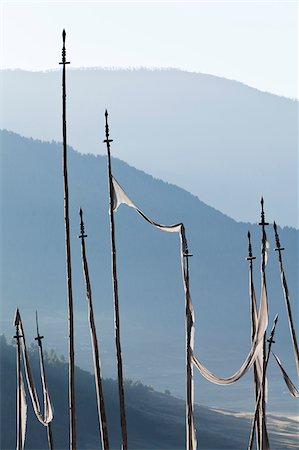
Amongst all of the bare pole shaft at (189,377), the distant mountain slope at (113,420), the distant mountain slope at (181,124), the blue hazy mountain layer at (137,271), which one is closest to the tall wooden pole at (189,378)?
the bare pole shaft at (189,377)

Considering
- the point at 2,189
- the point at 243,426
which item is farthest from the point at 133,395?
the point at 2,189

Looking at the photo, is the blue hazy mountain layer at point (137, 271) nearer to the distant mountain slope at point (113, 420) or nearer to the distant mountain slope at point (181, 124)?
the distant mountain slope at point (181, 124)

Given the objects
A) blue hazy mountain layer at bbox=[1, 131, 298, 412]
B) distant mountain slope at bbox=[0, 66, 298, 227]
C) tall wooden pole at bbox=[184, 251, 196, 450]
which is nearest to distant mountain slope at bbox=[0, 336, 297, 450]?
blue hazy mountain layer at bbox=[1, 131, 298, 412]

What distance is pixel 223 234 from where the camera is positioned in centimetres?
12938

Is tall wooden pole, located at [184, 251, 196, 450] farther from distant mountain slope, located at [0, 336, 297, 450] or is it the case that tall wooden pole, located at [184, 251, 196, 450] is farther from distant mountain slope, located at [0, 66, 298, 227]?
distant mountain slope, located at [0, 66, 298, 227]

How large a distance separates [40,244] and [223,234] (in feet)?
56.9

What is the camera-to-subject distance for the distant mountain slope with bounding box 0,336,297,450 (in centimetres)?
7050

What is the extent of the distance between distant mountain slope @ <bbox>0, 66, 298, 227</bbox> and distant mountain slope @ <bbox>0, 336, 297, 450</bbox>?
63.5 metres

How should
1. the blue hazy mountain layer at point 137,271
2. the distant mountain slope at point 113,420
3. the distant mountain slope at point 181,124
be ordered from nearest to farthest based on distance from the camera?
1. the distant mountain slope at point 113,420
2. the blue hazy mountain layer at point 137,271
3. the distant mountain slope at point 181,124

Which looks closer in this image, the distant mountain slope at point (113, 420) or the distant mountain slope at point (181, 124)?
the distant mountain slope at point (113, 420)

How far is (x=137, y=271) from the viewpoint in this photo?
125688 mm

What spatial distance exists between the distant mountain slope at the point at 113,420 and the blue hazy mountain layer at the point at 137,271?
59.6 feet

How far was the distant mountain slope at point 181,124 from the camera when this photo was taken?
148 meters

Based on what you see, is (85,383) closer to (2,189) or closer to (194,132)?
(2,189)
